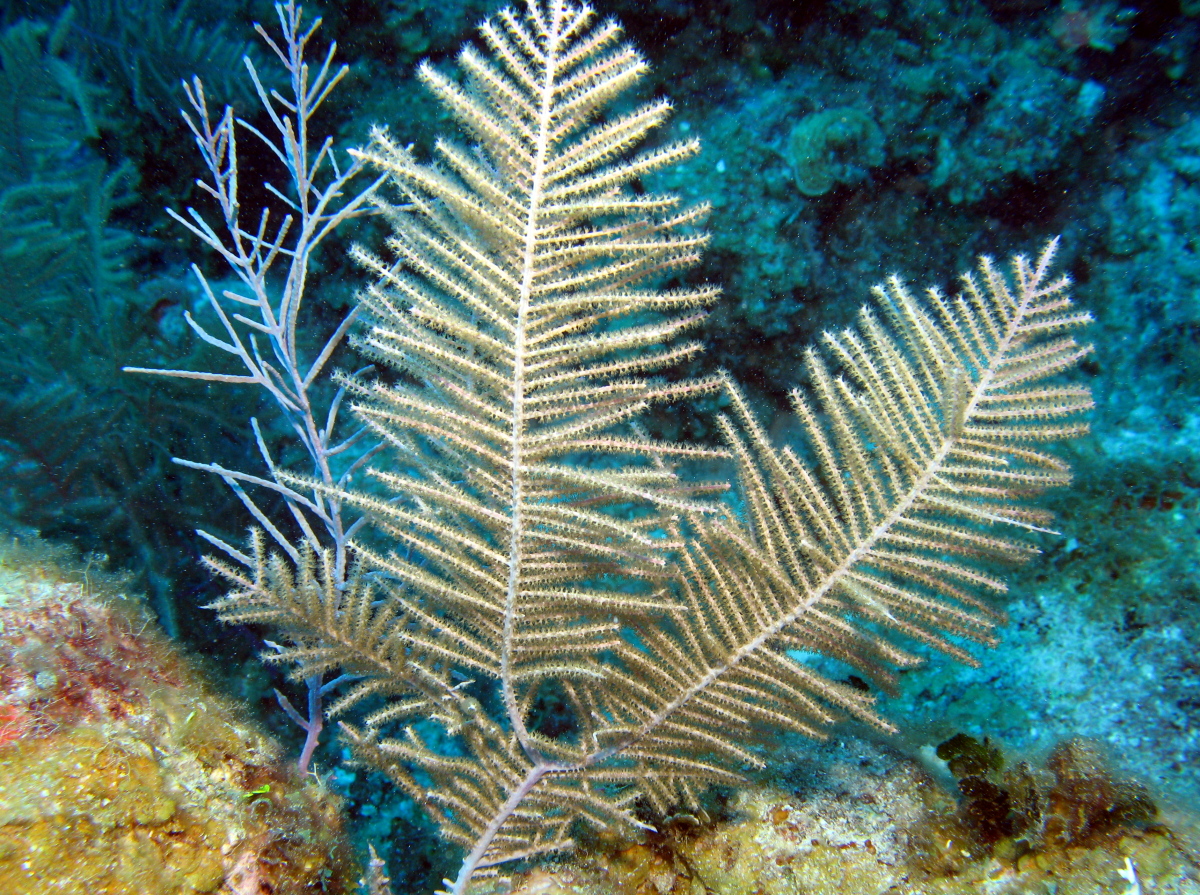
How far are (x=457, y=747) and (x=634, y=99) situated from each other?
398 cm

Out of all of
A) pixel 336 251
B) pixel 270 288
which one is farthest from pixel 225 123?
pixel 270 288

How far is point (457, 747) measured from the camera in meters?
3.51

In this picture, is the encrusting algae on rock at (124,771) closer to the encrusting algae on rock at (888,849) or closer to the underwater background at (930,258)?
the underwater background at (930,258)

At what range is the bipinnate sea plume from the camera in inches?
75.4

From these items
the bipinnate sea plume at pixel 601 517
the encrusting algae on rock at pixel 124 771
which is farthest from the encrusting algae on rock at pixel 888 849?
the encrusting algae on rock at pixel 124 771

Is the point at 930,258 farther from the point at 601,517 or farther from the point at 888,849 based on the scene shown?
the point at 888,849

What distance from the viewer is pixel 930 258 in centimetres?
296

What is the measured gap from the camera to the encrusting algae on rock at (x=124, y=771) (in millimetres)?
1576

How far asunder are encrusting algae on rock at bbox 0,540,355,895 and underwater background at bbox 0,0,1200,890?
A: 548mm

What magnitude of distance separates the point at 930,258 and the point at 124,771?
156 inches

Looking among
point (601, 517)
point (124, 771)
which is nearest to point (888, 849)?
point (601, 517)

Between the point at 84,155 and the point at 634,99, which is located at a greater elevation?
the point at 84,155

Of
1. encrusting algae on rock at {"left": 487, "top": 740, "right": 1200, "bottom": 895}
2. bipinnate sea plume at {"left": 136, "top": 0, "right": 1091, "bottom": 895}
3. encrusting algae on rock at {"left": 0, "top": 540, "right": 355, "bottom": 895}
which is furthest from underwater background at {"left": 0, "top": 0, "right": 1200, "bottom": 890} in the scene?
bipinnate sea plume at {"left": 136, "top": 0, "right": 1091, "bottom": 895}

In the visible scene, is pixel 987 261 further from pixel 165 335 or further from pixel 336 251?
pixel 165 335
